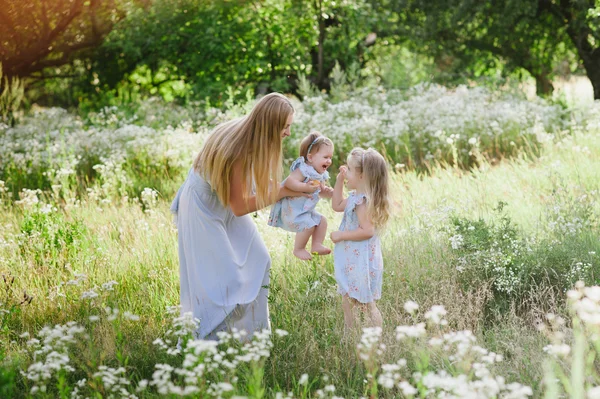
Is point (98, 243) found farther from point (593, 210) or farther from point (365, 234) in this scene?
point (593, 210)

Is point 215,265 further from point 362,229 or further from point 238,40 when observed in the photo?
point 238,40

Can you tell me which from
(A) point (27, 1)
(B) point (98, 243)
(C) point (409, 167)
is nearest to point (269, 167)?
(B) point (98, 243)

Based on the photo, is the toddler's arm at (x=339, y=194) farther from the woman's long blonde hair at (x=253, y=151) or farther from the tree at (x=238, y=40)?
the tree at (x=238, y=40)

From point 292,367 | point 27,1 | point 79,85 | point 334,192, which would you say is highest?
point 27,1

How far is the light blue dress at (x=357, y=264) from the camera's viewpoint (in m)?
4.16

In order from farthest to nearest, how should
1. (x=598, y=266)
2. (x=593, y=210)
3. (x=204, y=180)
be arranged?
(x=593, y=210) < (x=598, y=266) < (x=204, y=180)

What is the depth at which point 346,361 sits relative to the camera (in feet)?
12.4

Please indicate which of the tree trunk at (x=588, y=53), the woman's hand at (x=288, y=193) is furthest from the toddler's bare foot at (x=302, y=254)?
the tree trunk at (x=588, y=53)

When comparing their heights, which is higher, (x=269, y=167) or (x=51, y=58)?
(x=51, y=58)

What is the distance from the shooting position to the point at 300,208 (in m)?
4.20

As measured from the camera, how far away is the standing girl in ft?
13.5

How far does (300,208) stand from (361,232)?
0.40 meters

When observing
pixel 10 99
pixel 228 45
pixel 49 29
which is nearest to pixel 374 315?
pixel 10 99

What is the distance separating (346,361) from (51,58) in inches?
492
